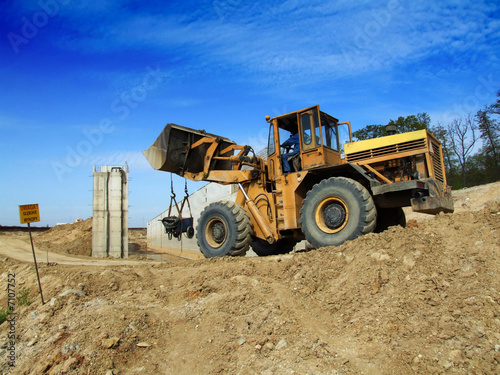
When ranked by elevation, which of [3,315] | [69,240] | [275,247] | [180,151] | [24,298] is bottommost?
[3,315]

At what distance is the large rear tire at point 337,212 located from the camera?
6.79 m


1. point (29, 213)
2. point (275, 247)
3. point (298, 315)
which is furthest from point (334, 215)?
point (29, 213)

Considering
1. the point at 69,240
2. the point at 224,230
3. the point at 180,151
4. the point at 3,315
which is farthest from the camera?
the point at 69,240

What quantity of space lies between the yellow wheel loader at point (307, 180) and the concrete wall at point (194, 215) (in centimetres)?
594

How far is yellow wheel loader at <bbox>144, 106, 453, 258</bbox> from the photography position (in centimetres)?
703

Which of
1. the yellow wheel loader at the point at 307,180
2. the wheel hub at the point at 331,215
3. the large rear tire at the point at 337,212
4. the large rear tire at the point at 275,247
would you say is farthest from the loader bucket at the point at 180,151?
the wheel hub at the point at 331,215

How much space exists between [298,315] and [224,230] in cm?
424

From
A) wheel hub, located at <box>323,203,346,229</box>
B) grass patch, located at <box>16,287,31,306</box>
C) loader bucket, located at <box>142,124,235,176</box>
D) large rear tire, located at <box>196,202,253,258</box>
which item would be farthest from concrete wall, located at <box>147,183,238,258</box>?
wheel hub, located at <box>323,203,346,229</box>

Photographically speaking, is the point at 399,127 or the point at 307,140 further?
the point at 399,127

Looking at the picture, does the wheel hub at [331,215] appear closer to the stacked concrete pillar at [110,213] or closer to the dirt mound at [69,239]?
the stacked concrete pillar at [110,213]

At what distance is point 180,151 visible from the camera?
32.6ft

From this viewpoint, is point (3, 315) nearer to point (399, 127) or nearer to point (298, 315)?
point (298, 315)

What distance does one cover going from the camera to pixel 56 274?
26.8ft

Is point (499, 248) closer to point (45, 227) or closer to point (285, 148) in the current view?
point (285, 148)
